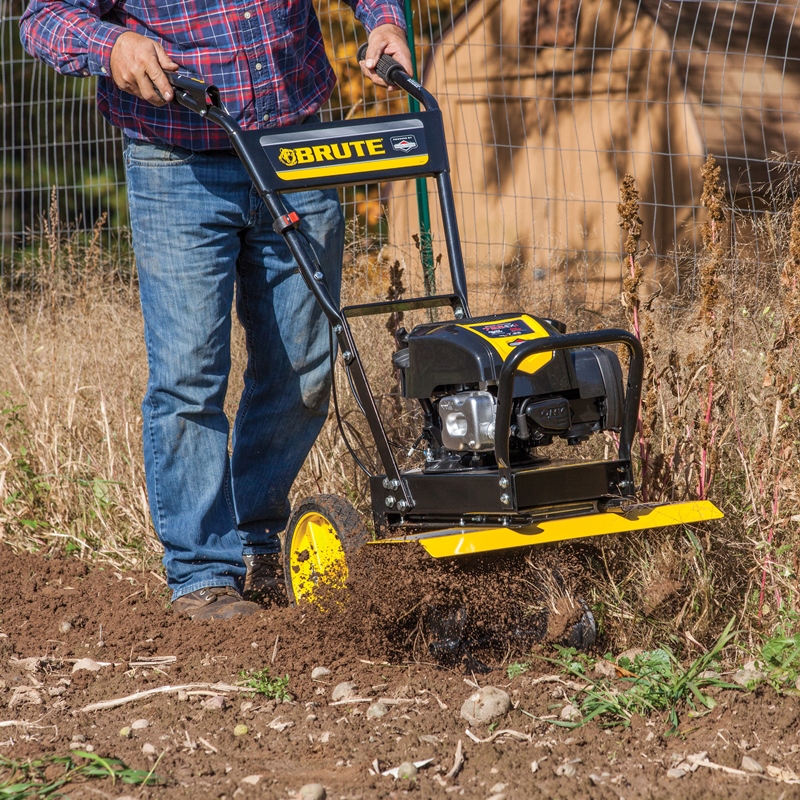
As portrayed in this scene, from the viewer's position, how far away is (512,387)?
2.29 meters

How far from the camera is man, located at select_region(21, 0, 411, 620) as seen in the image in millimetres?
2994

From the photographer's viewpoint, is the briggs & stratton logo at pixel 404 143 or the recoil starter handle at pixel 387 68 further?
the recoil starter handle at pixel 387 68

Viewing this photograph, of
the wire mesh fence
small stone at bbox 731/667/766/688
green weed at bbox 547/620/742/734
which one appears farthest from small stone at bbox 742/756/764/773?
the wire mesh fence

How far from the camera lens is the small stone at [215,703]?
2.51 meters

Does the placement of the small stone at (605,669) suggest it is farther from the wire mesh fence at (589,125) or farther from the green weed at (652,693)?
the wire mesh fence at (589,125)

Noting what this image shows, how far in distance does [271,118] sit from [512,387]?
1.27 meters

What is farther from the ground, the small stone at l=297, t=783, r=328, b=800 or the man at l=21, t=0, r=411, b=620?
the man at l=21, t=0, r=411, b=620

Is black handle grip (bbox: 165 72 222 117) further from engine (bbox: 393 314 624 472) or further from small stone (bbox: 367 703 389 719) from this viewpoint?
small stone (bbox: 367 703 389 719)

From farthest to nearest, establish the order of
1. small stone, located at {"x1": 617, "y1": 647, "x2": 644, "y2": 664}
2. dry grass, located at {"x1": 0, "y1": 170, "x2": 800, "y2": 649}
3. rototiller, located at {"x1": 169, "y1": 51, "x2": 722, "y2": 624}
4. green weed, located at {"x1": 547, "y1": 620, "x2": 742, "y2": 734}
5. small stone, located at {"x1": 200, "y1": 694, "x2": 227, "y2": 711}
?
1. dry grass, located at {"x1": 0, "y1": 170, "x2": 800, "y2": 649}
2. small stone, located at {"x1": 617, "y1": 647, "x2": 644, "y2": 664}
3. small stone, located at {"x1": 200, "y1": 694, "x2": 227, "y2": 711}
4. rototiller, located at {"x1": 169, "y1": 51, "x2": 722, "y2": 624}
5. green weed, located at {"x1": 547, "y1": 620, "x2": 742, "y2": 734}

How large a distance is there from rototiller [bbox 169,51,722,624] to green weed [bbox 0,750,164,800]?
0.75 metres

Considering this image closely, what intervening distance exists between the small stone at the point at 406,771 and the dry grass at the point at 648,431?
0.83m

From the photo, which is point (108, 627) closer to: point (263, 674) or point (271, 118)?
point (263, 674)

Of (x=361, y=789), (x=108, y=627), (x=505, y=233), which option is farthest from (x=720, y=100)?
(x=361, y=789)

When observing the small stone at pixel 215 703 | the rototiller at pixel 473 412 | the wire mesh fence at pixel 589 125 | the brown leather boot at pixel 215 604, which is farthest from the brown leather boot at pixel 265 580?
the wire mesh fence at pixel 589 125
